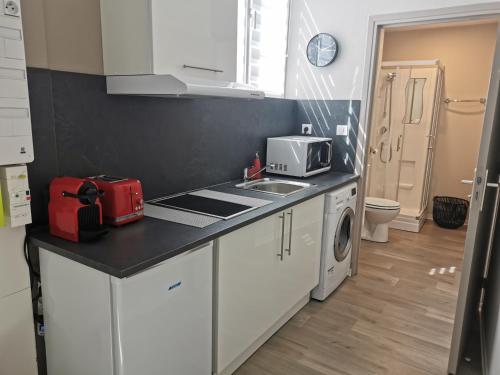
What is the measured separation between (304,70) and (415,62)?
1868mm

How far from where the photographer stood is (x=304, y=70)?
11.3 feet

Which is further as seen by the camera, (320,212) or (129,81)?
(320,212)

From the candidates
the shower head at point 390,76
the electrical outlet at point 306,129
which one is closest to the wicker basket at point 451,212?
the shower head at point 390,76

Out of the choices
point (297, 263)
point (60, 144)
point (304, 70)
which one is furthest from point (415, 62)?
point (60, 144)

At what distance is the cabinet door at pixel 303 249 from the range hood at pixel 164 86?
0.89 m

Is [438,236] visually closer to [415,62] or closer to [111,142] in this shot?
[415,62]

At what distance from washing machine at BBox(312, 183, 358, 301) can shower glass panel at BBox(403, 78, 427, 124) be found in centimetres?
198

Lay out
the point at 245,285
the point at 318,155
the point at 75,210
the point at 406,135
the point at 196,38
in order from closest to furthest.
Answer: the point at 75,210, the point at 196,38, the point at 245,285, the point at 318,155, the point at 406,135

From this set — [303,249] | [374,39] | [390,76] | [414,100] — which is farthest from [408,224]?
[303,249]

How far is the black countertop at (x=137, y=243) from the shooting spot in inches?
54.1

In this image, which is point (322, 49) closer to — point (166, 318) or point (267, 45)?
point (267, 45)

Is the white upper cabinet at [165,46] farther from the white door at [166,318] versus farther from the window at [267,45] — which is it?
the window at [267,45]

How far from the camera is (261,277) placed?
7.08 feet

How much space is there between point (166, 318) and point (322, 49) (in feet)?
8.63
